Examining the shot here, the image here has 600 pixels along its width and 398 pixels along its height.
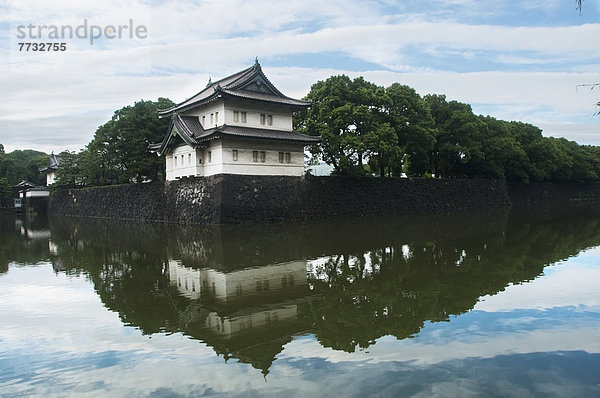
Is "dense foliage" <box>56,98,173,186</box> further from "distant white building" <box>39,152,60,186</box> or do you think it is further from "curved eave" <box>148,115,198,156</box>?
"distant white building" <box>39,152,60,186</box>

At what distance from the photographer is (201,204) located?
92.0 feet

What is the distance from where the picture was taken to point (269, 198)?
28.5 meters

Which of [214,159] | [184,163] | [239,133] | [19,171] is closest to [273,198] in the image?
[214,159]

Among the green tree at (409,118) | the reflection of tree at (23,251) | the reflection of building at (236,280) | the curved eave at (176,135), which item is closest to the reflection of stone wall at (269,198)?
the curved eave at (176,135)

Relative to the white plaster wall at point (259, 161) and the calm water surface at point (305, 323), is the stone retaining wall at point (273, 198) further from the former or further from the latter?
the calm water surface at point (305, 323)

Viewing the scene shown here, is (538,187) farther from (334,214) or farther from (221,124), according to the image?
(221,124)

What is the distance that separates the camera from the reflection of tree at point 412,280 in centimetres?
800

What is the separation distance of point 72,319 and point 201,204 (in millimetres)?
19463

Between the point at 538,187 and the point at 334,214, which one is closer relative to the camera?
the point at 334,214

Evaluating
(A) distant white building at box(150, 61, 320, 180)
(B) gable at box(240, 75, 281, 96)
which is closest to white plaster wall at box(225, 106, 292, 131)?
(A) distant white building at box(150, 61, 320, 180)

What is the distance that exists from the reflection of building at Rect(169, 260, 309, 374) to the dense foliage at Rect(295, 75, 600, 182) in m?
19.2

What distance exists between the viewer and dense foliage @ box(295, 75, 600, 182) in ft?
104

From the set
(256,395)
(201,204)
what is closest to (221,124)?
(201,204)

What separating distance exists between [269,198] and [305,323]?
67.4ft
